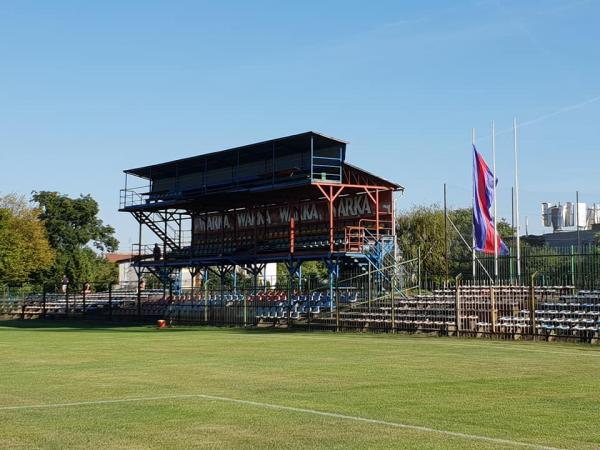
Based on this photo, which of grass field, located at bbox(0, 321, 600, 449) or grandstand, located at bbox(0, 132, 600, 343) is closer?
grass field, located at bbox(0, 321, 600, 449)

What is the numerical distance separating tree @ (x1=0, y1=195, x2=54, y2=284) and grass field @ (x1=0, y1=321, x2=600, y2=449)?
54.0 m

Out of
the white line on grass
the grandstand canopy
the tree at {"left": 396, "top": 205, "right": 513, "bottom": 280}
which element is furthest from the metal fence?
the tree at {"left": 396, "top": 205, "right": 513, "bottom": 280}

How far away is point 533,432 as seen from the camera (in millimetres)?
10562

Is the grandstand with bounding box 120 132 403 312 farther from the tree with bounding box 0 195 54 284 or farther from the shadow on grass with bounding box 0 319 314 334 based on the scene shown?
the tree with bounding box 0 195 54 284

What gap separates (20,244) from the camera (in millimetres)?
80812

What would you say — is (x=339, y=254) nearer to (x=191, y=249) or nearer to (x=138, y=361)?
(x=191, y=249)

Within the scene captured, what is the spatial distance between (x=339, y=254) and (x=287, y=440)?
38685 mm

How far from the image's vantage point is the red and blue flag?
→ 41375mm

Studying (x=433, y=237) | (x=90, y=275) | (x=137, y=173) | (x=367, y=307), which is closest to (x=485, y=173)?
(x=367, y=307)

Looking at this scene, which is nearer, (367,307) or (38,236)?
(367,307)

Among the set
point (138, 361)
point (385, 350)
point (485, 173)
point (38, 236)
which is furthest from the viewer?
point (38, 236)

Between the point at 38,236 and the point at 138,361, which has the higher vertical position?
the point at 38,236

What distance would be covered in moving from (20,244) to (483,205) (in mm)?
51301

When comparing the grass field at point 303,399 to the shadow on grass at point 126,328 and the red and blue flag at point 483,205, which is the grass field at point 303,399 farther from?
the shadow on grass at point 126,328
